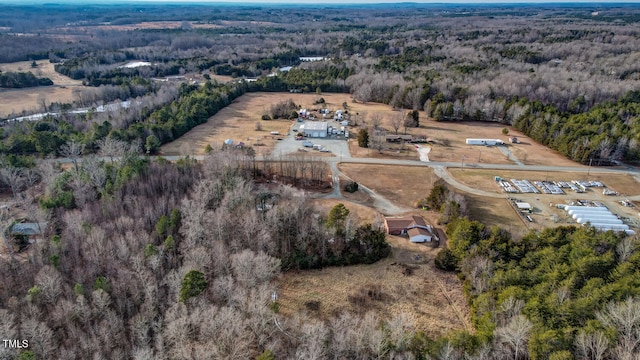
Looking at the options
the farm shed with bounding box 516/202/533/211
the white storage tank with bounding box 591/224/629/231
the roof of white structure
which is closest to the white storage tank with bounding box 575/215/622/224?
the white storage tank with bounding box 591/224/629/231

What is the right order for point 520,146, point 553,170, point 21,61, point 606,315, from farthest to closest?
point 21,61 < point 520,146 < point 553,170 < point 606,315

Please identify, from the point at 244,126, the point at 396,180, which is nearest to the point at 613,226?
the point at 396,180

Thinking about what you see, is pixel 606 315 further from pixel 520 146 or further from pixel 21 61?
pixel 21 61

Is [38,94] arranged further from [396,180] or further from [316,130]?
[396,180]

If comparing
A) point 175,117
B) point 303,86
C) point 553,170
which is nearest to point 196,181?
point 175,117

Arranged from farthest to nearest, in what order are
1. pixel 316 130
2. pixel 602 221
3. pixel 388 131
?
pixel 388 131 → pixel 316 130 → pixel 602 221

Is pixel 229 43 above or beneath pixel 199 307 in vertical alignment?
above

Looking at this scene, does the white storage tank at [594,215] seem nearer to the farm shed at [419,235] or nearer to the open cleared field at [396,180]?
the open cleared field at [396,180]
